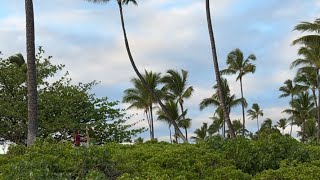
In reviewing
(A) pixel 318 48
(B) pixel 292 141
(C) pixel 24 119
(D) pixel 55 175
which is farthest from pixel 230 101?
(D) pixel 55 175

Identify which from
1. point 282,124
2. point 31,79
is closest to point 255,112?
point 282,124

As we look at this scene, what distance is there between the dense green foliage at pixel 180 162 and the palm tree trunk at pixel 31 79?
11.8ft

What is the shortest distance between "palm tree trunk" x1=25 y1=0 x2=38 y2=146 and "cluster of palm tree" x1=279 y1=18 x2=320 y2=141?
52.4 ft

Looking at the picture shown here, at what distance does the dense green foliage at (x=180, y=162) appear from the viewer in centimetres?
905

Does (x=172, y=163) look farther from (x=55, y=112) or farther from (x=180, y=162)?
(x=55, y=112)

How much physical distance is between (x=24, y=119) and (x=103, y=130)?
396 cm

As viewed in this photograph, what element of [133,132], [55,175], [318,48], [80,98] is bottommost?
[55,175]

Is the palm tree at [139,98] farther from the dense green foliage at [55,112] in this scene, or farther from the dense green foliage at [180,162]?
the dense green foliage at [180,162]

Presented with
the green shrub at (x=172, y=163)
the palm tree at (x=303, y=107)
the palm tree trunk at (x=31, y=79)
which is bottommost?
the green shrub at (x=172, y=163)

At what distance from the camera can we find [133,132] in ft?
84.0

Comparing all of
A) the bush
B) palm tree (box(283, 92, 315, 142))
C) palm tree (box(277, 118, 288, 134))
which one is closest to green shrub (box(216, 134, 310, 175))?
the bush

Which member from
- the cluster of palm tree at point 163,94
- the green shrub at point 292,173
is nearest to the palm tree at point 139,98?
the cluster of palm tree at point 163,94

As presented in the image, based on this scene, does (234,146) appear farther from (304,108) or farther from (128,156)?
(304,108)

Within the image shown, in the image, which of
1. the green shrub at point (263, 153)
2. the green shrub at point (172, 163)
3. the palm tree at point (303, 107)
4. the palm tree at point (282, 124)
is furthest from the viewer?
the palm tree at point (282, 124)
